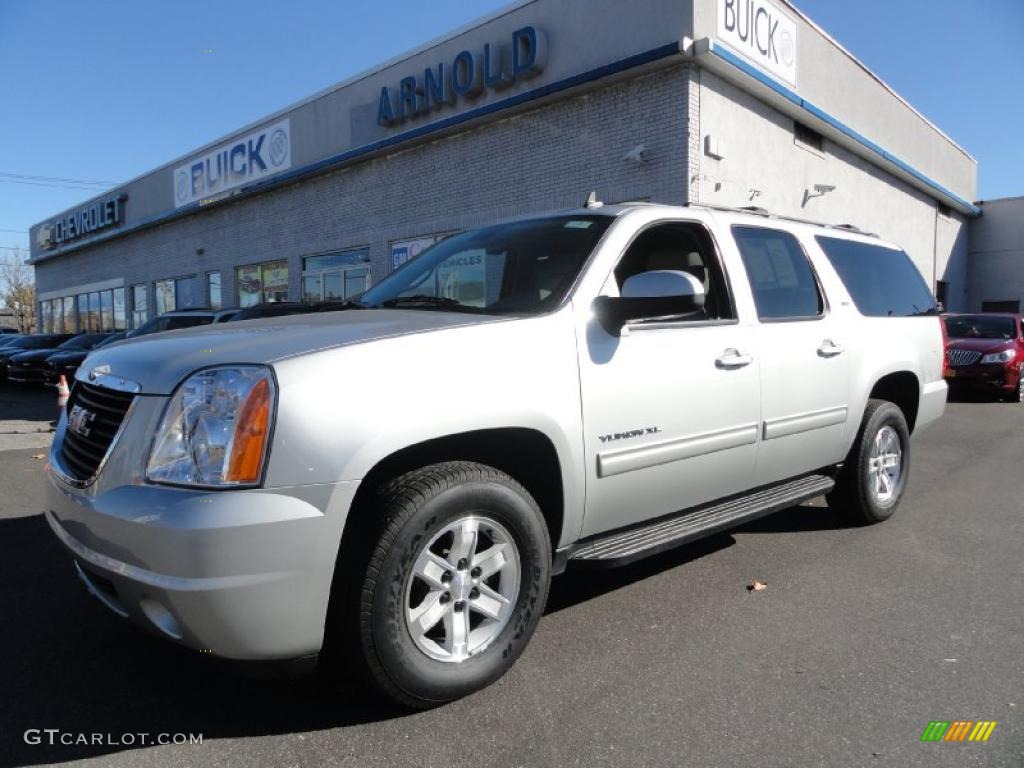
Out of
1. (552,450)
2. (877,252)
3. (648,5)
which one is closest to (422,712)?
(552,450)

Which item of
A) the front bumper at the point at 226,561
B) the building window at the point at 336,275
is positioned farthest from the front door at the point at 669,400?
the building window at the point at 336,275

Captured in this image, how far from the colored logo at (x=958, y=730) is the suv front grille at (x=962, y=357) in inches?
466

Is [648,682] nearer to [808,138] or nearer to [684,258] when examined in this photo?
[684,258]

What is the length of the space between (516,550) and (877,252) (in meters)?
3.85

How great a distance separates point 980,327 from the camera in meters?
13.3

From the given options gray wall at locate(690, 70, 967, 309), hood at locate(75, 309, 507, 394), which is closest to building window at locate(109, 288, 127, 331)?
gray wall at locate(690, 70, 967, 309)

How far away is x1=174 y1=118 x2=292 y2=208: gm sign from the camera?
18.8m

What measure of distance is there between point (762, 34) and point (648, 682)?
1246cm

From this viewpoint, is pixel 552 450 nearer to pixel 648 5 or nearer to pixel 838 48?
pixel 648 5

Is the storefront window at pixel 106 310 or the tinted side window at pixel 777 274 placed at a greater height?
the storefront window at pixel 106 310

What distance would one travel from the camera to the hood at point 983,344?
1227cm

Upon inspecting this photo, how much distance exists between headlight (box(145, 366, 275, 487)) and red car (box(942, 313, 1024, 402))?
42.2 ft

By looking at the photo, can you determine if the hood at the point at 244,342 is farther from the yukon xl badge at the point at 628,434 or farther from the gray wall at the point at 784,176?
the gray wall at the point at 784,176

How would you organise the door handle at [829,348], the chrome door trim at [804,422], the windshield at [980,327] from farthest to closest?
1. the windshield at [980,327]
2. the door handle at [829,348]
3. the chrome door trim at [804,422]
